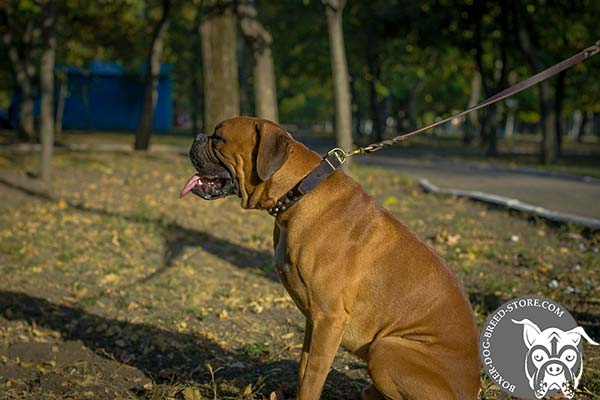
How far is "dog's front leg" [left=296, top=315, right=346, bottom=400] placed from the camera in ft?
13.4

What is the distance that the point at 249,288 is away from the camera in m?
8.23

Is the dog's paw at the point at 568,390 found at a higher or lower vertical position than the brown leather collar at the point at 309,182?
lower

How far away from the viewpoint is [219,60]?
1733cm

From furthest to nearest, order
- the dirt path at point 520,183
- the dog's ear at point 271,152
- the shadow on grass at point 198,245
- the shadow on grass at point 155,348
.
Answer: the dirt path at point 520,183
the shadow on grass at point 198,245
the shadow on grass at point 155,348
the dog's ear at point 271,152

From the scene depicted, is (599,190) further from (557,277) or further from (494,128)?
(494,128)

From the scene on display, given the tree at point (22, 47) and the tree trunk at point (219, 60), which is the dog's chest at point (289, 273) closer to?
the tree trunk at point (219, 60)

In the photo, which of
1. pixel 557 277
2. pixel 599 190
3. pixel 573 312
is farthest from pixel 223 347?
pixel 599 190

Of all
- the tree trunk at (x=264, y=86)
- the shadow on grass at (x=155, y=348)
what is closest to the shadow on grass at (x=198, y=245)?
the shadow on grass at (x=155, y=348)

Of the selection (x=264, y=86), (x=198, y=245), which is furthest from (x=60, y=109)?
(x=198, y=245)

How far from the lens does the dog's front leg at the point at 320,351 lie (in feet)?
13.4

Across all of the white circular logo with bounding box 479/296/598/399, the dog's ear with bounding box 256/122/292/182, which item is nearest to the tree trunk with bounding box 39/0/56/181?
the dog's ear with bounding box 256/122/292/182

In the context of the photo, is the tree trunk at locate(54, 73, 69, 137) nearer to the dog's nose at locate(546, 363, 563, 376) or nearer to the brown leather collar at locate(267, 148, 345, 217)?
the brown leather collar at locate(267, 148, 345, 217)

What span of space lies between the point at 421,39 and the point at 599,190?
736 inches

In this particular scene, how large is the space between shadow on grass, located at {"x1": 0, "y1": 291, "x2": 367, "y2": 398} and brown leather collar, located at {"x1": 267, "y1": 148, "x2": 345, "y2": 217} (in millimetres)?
1548
